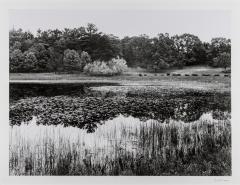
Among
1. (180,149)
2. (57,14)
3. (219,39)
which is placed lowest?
(180,149)

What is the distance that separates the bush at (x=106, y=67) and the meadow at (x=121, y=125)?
68 millimetres

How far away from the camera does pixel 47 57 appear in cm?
356

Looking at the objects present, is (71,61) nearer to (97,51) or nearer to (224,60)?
(97,51)

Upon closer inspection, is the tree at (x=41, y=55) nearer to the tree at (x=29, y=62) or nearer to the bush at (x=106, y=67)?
the tree at (x=29, y=62)

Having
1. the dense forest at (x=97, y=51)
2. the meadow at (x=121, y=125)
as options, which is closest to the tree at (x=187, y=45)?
the dense forest at (x=97, y=51)

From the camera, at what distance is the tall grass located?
3.42 metres

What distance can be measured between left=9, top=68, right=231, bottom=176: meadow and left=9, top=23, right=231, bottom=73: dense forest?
3.7 inches

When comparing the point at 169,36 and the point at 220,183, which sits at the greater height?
the point at 169,36

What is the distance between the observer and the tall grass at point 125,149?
11.2 ft

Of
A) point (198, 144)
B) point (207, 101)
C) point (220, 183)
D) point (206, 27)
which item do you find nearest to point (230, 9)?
point (206, 27)

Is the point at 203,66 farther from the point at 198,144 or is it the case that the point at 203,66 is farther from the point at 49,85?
the point at 49,85

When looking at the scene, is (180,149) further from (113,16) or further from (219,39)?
(113,16)

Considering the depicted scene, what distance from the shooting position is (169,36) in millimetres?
3520

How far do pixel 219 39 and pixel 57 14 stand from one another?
1.32 meters
